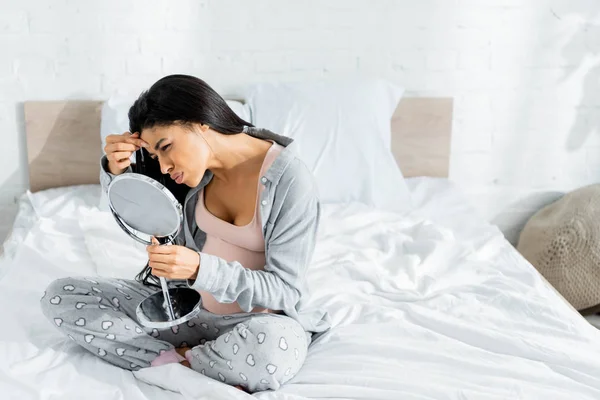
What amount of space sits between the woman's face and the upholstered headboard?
115 cm

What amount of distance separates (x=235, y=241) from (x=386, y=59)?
1.31 metres

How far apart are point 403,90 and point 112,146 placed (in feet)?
4.48

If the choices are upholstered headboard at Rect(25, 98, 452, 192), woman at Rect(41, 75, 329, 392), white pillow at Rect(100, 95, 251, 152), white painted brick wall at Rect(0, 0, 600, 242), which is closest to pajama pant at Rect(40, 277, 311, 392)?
woman at Rect(41, 75, 329, 392)

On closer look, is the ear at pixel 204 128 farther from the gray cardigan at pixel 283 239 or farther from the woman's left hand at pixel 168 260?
the woman's left hand at pixel 168 260

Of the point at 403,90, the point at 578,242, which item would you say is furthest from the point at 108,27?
the point at 578,242

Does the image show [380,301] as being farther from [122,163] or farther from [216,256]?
[122,163]

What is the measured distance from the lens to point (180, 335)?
5.06 ft

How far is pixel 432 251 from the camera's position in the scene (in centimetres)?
198

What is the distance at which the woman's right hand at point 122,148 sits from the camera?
140cm

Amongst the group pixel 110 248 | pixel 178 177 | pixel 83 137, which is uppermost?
pixel 178 177

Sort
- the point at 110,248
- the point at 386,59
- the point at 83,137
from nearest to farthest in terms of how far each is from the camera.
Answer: the point at 110,248 → the point at 83,137 → the point at 386,59

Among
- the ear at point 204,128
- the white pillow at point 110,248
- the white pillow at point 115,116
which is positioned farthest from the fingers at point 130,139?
the white pillow at point 115,116

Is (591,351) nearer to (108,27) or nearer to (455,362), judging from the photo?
(455,362)

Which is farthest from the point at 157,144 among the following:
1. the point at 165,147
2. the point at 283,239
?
the point at 283,239
